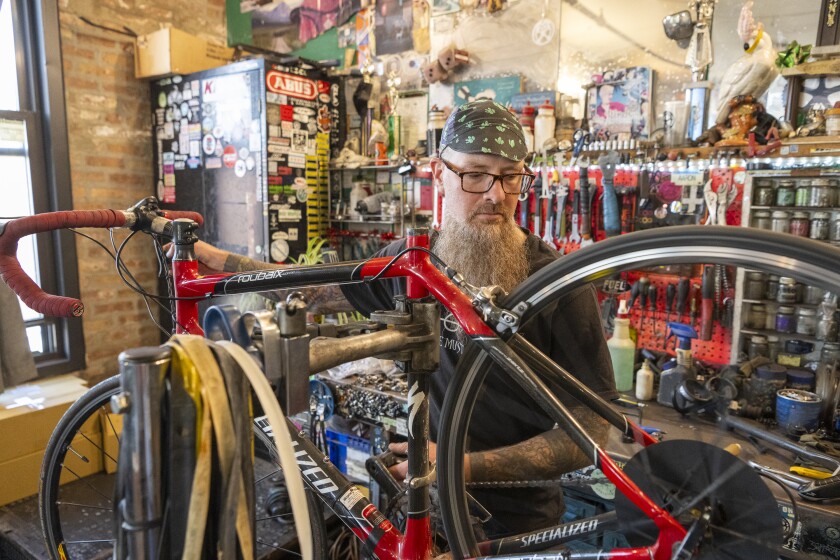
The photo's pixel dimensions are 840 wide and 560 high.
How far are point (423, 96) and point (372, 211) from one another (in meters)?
0.71

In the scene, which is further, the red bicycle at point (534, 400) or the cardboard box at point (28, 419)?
the cardboard box at point (28, 419)

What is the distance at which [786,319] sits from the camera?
1.84 metres

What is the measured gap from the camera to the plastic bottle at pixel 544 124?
8.19 ft

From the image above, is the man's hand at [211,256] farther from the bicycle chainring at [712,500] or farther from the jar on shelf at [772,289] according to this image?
the jar on shelf at [772,289]

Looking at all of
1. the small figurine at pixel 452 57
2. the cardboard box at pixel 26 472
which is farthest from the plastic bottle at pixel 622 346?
the cardboard box at pixel 26 472

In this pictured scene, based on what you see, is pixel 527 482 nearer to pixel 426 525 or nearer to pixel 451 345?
pixel 426 525

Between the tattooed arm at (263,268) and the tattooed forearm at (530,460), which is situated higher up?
the tattooed arm at (263,268)

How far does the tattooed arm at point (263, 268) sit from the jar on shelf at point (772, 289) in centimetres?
136

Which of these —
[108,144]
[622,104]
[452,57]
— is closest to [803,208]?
[622,104]

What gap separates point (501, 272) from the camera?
1253 mm

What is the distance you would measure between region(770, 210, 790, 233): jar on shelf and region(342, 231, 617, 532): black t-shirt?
115 cm

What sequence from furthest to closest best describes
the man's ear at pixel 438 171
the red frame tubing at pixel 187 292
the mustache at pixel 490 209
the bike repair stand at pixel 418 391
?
the man's ear at pixel 438 171 → the mustache at pixel 490 209 → the red frame tubing at pixel 187 292 → the bike repair stand at pixel 418 391

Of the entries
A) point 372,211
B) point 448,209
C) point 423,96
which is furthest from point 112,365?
point 448,209

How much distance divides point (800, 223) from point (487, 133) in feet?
4.35
